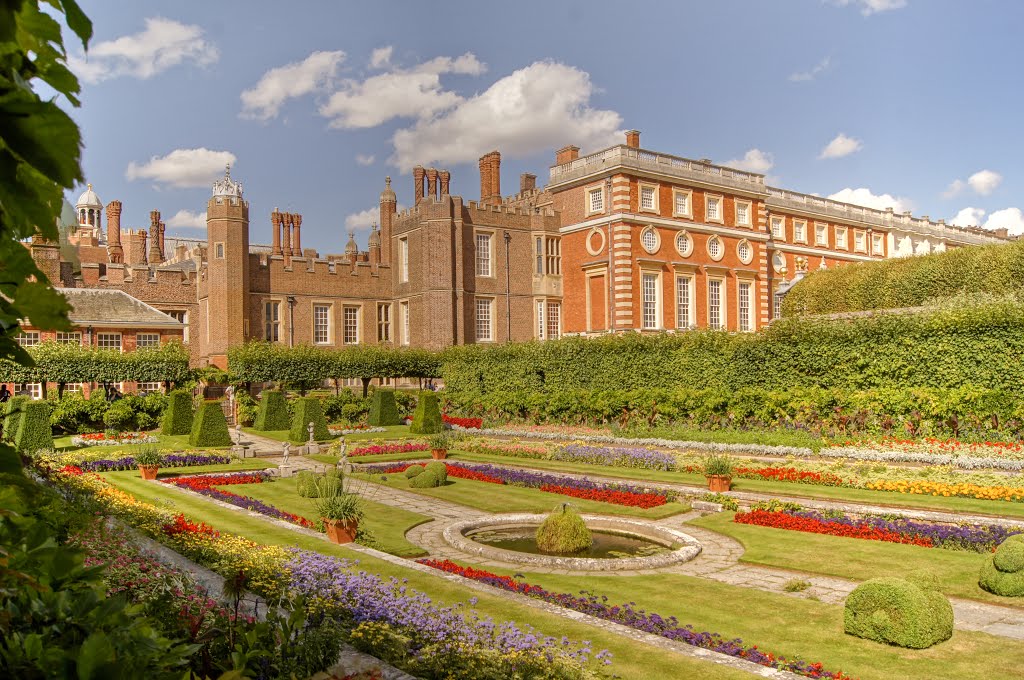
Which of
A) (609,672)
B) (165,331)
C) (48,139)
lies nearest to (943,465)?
(609,672)

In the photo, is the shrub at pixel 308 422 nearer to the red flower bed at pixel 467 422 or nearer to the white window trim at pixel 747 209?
the red flower bed at pixel 467 422

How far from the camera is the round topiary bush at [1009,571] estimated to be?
357 inches

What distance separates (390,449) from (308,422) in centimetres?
411

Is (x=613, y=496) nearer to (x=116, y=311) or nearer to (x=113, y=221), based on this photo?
(x=116, y=311)

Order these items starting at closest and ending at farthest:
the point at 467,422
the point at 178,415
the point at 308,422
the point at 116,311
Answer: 1. the point at 308,422
2. the point at 178,415
3. the point at 467,422
4. the point at 116,311

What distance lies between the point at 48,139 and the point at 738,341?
2673 centimetres

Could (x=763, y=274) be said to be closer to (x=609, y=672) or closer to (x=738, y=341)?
(x=738, y=341)

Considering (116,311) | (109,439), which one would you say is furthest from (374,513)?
(116,311)

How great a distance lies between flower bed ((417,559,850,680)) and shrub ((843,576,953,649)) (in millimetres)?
1113

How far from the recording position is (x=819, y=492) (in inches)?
625

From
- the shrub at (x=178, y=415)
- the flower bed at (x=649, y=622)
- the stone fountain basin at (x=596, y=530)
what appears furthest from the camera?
the shrub at (x=178, y=415)

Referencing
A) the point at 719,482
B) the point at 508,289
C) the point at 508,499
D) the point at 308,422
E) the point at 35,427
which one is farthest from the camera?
the point at 508,289

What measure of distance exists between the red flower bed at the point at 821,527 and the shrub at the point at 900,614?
4.47 metres

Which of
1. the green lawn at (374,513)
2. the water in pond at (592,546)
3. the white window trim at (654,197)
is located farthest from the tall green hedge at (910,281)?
the green lawn at (374,513)
